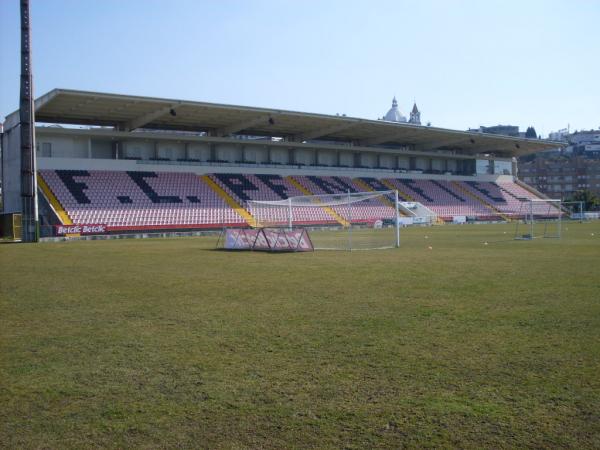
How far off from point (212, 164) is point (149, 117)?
8511mm

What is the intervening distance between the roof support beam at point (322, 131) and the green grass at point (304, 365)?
39.0 m

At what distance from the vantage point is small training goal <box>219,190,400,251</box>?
74.2 ft

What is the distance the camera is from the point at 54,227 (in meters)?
34.2

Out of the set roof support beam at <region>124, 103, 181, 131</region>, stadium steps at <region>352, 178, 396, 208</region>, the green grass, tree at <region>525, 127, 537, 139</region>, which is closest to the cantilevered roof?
roof support beam at <region>124, 103, 181, 131</region>

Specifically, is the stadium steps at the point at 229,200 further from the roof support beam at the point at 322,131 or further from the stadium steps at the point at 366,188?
the stadium steps at the point at 366,188

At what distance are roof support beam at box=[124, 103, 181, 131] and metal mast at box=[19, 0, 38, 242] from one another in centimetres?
1035

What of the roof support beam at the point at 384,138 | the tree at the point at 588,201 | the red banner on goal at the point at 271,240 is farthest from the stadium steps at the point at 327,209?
the tree at the point at 588,201

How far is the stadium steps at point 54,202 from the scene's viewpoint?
3584 centimetres

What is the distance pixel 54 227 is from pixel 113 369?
103 ft

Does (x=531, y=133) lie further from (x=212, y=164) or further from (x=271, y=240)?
(x=271, y=240)

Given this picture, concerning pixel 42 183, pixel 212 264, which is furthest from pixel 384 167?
pixel 212 264

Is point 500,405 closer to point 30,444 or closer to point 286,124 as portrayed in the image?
point 30,444

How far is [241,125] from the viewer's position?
153ft

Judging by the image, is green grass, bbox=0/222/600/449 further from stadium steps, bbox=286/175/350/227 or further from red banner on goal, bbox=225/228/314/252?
stadium steps, bbox=286/175/350/227
